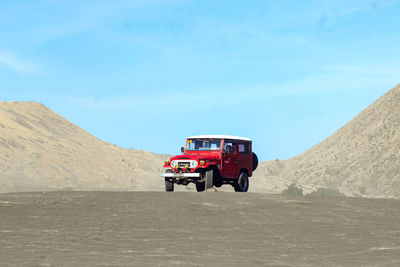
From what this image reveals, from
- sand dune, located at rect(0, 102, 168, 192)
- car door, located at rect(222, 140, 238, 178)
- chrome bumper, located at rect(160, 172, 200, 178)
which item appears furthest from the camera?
Result: sand dune, located at rect(0, 102, 168, 192)

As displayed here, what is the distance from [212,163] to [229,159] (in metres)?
0.96

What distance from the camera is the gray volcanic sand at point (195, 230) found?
40.4 feet

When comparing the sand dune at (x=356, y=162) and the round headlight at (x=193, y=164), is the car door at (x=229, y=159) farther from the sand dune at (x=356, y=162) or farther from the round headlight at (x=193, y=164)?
the sand dune at (x=356, y=162)

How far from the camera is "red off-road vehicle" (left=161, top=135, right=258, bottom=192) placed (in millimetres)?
25831

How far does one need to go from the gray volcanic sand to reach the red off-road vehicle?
81.2 inches

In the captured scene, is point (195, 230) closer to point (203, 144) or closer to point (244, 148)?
point (203, 144)

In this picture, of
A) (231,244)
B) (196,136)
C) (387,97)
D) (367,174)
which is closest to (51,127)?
(367,174)

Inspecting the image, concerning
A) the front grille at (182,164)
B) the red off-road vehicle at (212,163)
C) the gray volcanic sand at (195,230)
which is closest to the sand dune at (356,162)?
the red off-road vehicle at (212,163)

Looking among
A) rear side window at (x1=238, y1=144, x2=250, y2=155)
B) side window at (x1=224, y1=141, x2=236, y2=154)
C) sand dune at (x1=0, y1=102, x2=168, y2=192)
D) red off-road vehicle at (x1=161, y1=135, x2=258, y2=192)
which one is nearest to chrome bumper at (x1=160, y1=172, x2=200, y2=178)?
red off-road vehicle at (x1=161, y1=135, x2=258, y2=192)

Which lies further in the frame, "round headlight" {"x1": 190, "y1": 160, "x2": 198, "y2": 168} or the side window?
the side window

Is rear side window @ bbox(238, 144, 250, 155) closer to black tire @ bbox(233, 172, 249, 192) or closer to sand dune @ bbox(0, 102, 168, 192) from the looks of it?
black tire @ bbox(233, 172, 249, 192)

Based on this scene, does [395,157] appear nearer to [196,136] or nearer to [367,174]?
[367,174]

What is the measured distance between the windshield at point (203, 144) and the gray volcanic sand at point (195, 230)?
3314 mm

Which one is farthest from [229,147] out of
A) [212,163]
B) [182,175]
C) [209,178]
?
[182,175]
